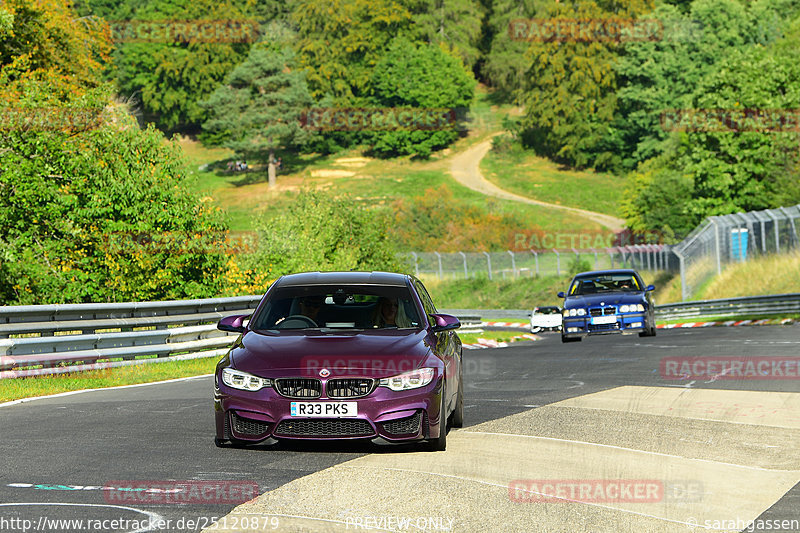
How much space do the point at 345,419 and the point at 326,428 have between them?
161 mm

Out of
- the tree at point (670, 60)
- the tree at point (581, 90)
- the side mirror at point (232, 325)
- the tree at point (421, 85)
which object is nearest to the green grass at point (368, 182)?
the tree at point (421, 85)

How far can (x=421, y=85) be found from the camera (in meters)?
121

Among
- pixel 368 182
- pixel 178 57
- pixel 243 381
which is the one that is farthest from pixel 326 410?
pixel 178 57

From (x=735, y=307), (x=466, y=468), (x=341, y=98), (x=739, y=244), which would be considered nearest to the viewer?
(x=466, y=468)

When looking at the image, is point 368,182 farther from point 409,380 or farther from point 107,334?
point 409,380

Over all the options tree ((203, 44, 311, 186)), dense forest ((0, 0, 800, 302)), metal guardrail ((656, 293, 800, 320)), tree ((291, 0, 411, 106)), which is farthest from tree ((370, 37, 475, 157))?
metal guardrail ((656, 293, 800, 320))

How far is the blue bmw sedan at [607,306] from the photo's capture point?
80.6 feet

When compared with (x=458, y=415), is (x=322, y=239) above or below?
below

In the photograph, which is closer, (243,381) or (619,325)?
(243,381)

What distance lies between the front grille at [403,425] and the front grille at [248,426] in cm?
93

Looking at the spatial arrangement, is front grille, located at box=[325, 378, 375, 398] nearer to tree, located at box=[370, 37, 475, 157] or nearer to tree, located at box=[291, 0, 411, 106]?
tree, located at box=[370, 37, 475, 157]

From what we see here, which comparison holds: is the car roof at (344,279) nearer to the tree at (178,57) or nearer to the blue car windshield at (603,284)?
the blue car windshield at (603,284)

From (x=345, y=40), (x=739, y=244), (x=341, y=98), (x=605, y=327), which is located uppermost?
(x=605, y=327)

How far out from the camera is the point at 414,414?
877 cm
